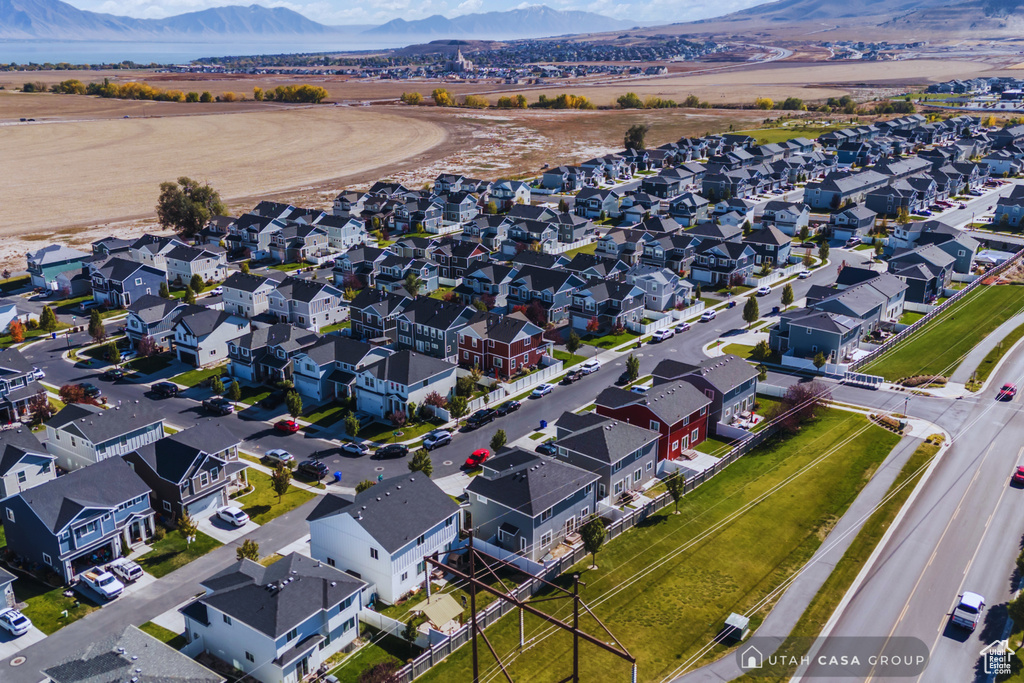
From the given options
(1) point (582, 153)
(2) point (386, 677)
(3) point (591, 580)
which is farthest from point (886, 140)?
(2) point (386, 677)

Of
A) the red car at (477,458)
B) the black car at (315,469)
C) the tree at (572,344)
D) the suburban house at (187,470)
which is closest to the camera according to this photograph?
the suburban house at (187,470)

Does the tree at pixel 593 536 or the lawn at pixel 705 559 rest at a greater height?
the tree at pixel 593 536

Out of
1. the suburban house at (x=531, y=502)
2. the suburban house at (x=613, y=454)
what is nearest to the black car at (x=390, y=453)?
the suburban house at (x=531, y=502)

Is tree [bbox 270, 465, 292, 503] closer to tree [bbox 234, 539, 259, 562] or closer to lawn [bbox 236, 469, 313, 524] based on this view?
lawn [bbox 236, 469, 313, 524]

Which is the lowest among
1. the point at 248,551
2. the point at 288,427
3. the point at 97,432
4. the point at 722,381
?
the point at 288,427

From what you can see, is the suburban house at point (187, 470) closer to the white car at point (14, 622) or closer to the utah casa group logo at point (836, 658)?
the white car at point (14, 622)

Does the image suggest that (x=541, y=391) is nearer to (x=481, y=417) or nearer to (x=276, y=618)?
(x=481, y=417)

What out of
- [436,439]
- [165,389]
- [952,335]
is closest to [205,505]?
[436,439]
